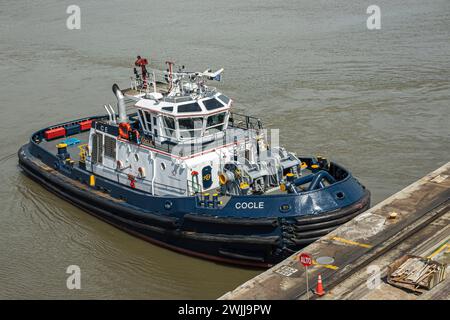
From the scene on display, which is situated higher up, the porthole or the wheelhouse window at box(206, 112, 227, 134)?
the wheelhouse window at box(206, 112, 227, 134)

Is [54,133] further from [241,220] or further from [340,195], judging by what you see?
[340,195]

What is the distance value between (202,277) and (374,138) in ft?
33.0

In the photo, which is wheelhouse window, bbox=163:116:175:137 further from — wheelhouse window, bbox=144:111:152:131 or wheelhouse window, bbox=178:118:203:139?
wheelhouse window, bbox=144:111:152:131

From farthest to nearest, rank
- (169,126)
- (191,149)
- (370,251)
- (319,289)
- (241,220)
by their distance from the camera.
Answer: (169,126) → (191,149) → (241,220) → (370,251) → (319,289)

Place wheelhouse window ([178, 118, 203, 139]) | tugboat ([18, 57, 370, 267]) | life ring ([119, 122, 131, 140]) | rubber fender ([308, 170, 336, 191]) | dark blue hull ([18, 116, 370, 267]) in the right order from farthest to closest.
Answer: life ring ([119, 122, 131, 140]) → wheelhouse window ([178, 118, 203, 139]) → rubber fender ([308, 170, 336, 191]) → tugboat ([18, 57, 370, 267]) → dark blue hull ([18, 116, 370, 267])

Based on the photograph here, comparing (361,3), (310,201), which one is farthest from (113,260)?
(361,3)

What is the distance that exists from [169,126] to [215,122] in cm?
114

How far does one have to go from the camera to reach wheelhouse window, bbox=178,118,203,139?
50.6ft

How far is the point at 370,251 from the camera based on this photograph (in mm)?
12938

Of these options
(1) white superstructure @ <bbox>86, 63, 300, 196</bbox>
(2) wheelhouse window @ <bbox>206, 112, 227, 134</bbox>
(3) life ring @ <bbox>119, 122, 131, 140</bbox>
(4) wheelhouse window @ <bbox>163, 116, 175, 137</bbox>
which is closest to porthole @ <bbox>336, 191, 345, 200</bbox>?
(1) white superstructure @ <bbox>86, 63, 300, 196</bbox>

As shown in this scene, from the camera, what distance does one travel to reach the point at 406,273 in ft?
38.4

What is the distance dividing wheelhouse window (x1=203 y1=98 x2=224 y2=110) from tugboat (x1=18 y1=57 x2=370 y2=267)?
3 cm

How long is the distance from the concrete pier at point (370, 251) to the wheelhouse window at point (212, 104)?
4201 mm

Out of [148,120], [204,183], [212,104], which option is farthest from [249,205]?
[148,120]
